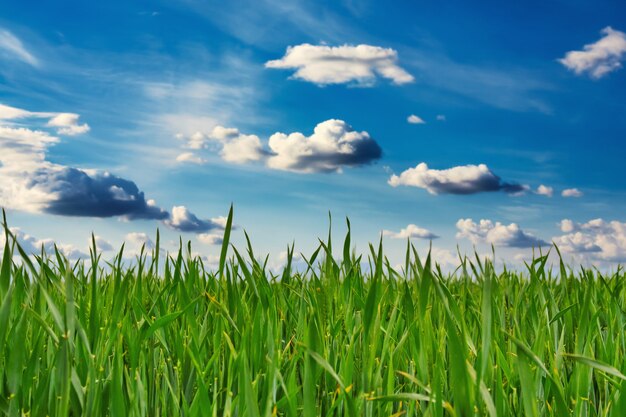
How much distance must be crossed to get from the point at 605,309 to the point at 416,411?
1430mm

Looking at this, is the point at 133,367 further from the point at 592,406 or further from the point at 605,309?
the point at 605,309

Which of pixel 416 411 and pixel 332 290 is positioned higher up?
pixel 332 290

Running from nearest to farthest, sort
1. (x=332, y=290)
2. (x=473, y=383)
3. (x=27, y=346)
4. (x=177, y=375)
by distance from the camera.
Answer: (x=473, y=383)
(x=177, y=375)
(x=27, y=346)
(x=332, y=290)

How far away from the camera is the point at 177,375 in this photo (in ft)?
4.96

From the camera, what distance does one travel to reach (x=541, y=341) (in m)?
1.53

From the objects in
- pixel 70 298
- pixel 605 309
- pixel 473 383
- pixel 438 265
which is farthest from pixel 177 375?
pixel 605 309

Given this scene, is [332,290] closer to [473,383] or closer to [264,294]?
[264,294]

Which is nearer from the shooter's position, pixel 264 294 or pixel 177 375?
pixel 177 375

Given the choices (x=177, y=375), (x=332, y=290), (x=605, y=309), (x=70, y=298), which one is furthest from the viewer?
(x=605, y=309)

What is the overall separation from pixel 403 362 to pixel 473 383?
25.6 inches

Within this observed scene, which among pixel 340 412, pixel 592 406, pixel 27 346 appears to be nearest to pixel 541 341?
pixel 592 406

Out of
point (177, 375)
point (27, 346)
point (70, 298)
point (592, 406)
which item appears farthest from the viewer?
point (27, 346)

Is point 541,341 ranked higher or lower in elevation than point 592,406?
higher

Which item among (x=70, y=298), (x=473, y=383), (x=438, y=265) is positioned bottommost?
(x=473, y=383)
